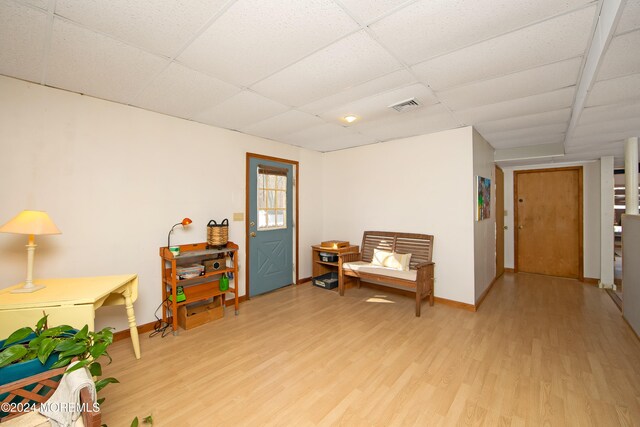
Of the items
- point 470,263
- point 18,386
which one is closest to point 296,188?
point 470,263

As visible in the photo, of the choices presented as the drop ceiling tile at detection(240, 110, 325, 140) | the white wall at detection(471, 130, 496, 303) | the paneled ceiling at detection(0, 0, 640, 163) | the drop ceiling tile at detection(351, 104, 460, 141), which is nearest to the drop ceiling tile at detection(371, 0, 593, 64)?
the paneled ceiling at detection(0, 0, 640, 163)

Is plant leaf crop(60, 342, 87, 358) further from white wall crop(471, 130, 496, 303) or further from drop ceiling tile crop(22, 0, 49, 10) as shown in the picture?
white wall crop(471, 130, 496, 303)

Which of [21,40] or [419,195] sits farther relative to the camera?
[419,195]

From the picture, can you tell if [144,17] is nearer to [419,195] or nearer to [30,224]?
[30,224]

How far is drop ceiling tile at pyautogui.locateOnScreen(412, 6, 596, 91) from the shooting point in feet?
5.38

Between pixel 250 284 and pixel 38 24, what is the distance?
3386 mm

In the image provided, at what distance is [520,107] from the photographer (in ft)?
9.42

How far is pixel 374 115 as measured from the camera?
3.23 meters

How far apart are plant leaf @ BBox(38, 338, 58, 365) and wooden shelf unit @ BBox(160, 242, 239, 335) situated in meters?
1.45

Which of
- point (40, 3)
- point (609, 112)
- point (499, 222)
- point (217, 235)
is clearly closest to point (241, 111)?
point (217, 235)

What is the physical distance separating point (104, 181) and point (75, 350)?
6.48ft

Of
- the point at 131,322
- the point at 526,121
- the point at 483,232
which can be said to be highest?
the point at 526,121

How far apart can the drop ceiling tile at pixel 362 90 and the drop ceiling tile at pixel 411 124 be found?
717 millimetres

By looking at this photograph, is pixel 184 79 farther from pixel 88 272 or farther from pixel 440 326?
pixel 440 326
